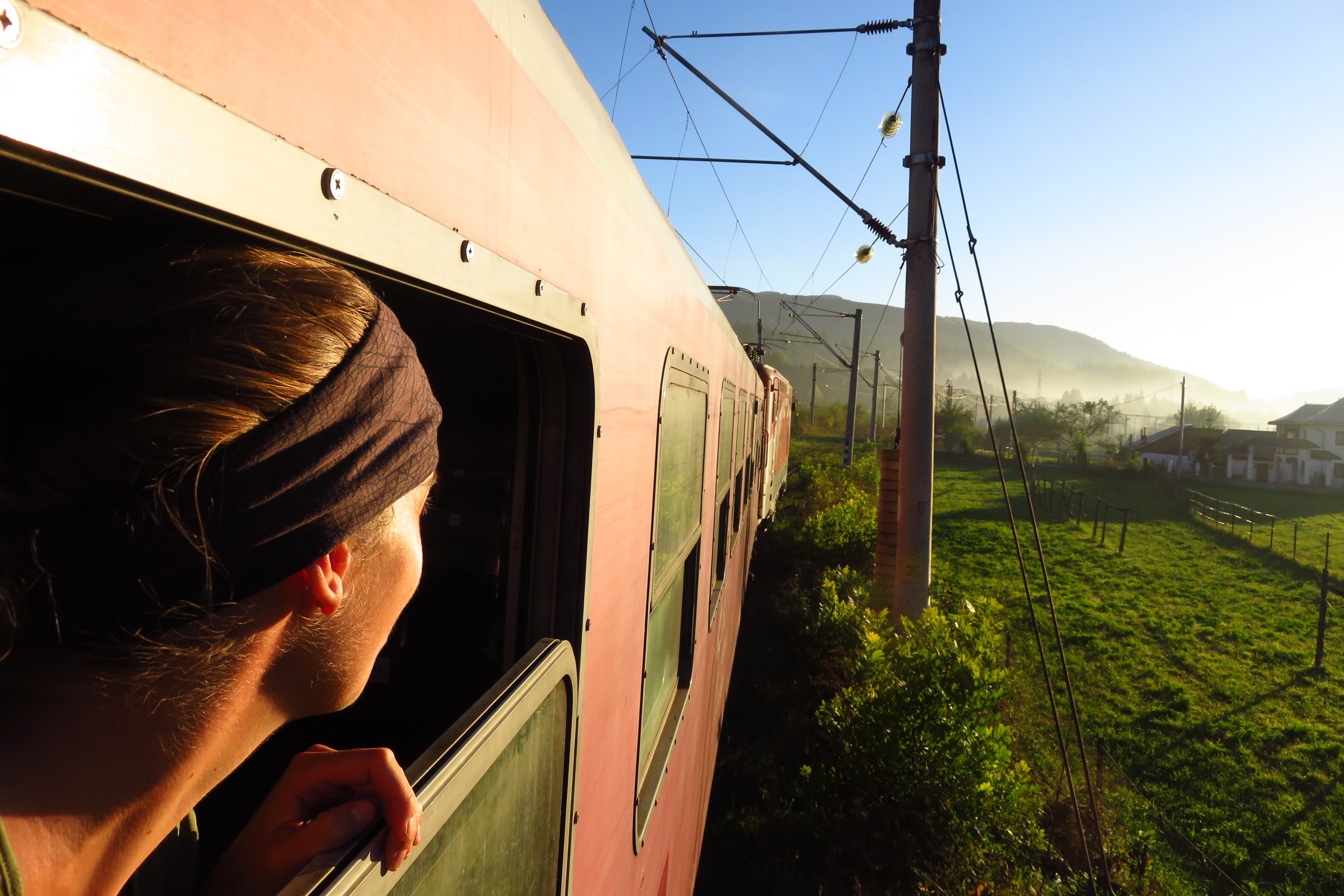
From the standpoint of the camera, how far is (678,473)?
240 cm

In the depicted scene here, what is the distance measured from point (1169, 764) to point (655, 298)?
10025mm

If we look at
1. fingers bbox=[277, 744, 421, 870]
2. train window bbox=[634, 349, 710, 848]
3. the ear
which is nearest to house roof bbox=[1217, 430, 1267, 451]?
train window bbox=[634, 349, 710, 848]

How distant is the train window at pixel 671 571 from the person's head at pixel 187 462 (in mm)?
1279

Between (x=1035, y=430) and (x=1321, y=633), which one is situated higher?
(x=1035, y=430)

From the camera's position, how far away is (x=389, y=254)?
69 centimetres

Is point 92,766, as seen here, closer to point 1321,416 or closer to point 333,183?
point 333,183

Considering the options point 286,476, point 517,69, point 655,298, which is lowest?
point 286,476

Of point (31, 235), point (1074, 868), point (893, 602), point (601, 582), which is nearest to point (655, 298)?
point (601, 582)

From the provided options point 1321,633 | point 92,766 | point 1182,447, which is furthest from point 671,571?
point 1182,447

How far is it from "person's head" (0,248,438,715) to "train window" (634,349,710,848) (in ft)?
4.20

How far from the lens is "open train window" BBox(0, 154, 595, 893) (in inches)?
23.9

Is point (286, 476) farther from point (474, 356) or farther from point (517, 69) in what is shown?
point (474, 356)

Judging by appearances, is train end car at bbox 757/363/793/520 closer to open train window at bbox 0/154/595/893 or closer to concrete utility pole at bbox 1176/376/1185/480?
open train window at bbox 0/154/595/893

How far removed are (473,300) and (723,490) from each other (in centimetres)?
365
